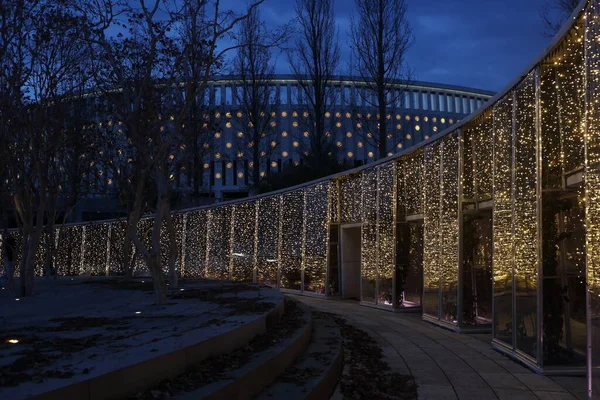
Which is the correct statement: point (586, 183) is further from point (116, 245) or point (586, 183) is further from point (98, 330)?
point (116, 245)

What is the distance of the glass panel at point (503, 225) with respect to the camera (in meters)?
9.38

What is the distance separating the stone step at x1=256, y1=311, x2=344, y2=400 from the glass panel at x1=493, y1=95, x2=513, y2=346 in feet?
8.32

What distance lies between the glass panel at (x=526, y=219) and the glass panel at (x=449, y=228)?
3.10m

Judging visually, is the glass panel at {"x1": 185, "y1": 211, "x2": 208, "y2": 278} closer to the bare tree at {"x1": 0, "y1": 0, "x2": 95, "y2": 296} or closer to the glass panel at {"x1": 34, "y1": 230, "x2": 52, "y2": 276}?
the glass panel at {"x1": 34, "y1": 230, "x2": 52, "y2": 276}

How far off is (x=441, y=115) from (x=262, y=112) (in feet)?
158

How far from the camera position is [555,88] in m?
8.28

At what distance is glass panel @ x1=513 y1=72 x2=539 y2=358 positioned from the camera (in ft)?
28.0

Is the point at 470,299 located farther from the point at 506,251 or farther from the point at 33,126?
the point at 33,126

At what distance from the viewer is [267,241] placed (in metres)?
23.7

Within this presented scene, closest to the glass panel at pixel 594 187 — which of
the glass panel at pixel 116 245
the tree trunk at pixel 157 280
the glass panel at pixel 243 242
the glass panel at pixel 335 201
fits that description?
the tree trunk at pixel 157 280

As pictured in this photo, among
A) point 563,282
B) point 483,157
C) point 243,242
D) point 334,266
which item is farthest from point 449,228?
point 243,242

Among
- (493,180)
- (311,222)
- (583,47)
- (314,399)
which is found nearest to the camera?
(314,399)

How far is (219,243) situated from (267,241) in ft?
11.7

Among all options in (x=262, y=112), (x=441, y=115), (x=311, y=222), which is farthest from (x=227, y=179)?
(x=311, y=222)
